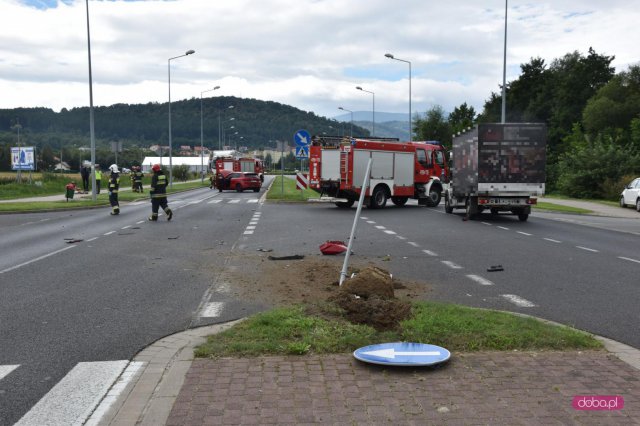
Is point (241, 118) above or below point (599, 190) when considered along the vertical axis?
above

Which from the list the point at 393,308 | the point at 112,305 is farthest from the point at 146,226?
the point at 393,308

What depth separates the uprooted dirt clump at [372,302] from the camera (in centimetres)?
601

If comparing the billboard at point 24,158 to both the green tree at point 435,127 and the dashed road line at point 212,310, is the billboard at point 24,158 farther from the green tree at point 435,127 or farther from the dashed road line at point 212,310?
the green tree at point 435,127

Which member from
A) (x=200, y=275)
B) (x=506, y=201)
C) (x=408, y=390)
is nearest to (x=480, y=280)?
(x=200, y=275)

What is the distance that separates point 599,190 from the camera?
4125 cm

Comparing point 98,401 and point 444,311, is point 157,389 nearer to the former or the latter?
point 98,401

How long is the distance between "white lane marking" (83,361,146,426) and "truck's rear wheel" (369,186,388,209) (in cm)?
2196

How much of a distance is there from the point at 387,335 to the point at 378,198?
2152 centimetres

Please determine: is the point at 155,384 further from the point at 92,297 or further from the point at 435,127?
the point at 435,127

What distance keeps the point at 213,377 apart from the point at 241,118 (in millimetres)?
169633

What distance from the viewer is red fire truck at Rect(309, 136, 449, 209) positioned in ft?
84.9

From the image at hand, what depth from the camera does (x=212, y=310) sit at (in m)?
7.12

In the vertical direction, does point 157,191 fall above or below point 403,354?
above

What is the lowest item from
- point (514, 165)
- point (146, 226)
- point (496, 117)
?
point (146, 226)
